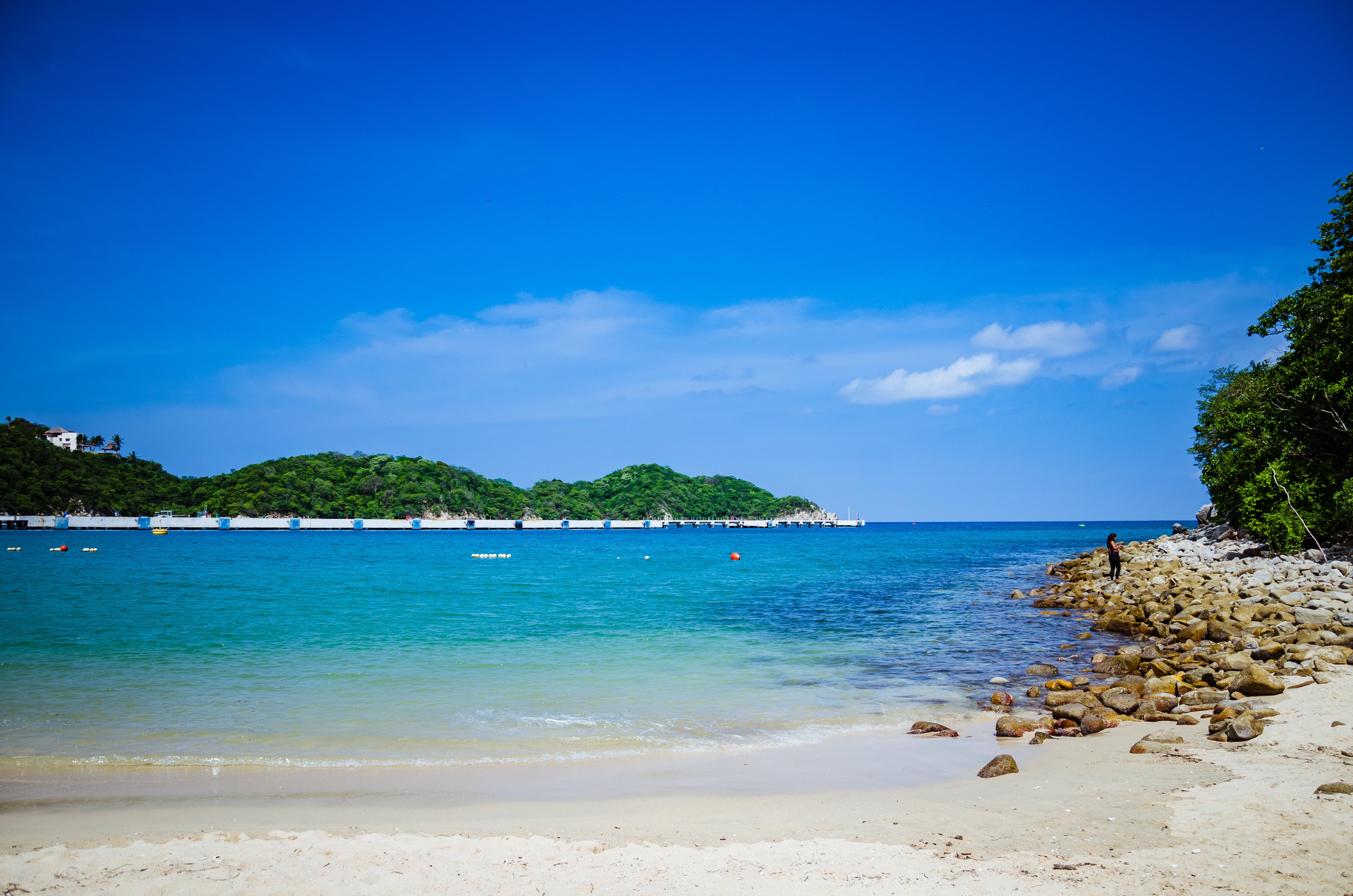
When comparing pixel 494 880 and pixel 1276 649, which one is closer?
pixel 494 880

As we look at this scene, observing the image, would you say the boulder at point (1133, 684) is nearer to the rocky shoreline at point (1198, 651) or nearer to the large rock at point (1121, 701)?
the rocky shoreline at point (1198, 651)

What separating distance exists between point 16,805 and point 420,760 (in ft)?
11.4

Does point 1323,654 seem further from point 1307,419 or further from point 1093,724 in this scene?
point 1307,419

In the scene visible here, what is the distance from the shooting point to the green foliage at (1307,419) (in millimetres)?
19547

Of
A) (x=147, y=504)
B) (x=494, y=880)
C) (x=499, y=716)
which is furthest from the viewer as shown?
(x=147, y=504)

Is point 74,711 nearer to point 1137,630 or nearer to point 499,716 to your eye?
point 499,716

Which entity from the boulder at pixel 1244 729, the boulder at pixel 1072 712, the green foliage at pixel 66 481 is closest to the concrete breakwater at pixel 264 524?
the green foliage at pixel 66 481

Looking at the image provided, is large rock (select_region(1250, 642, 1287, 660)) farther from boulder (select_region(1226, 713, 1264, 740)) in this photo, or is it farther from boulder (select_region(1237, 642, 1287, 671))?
boulder (select_region(1226, 713, 1264, 740))

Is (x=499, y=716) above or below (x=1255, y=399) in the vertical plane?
below

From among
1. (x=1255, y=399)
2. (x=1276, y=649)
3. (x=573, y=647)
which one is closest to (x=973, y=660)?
(x=1276, y=649)

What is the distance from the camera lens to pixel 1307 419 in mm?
21125

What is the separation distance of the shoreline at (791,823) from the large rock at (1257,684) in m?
0.33

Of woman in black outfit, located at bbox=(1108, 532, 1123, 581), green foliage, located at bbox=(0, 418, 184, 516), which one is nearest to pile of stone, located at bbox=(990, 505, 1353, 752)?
woman in black outfit, located at bbox=(1108, 532, 1123, 581)

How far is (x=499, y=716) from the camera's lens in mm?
10195
